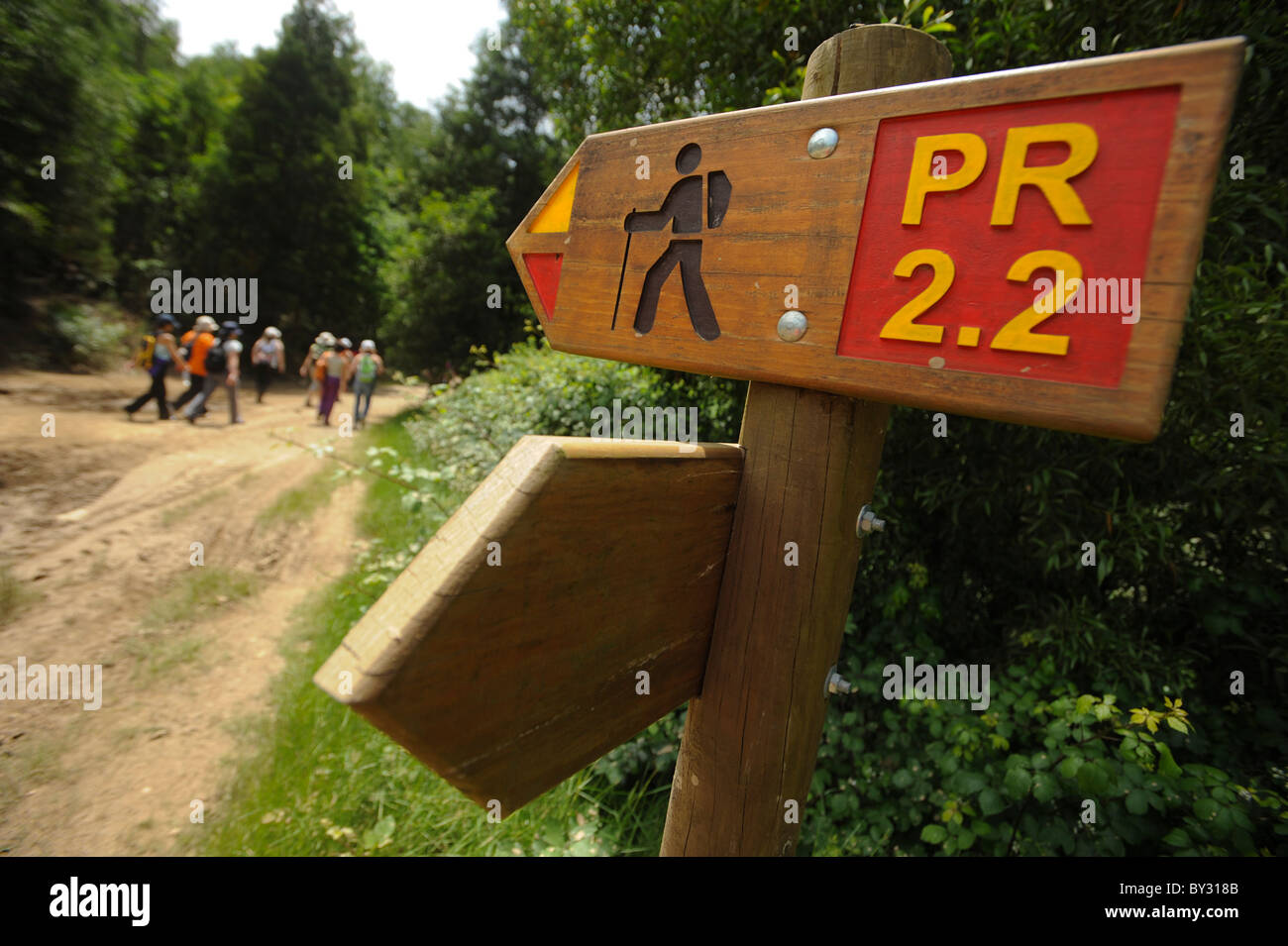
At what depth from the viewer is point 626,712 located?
0.87 meters

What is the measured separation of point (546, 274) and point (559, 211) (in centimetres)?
13

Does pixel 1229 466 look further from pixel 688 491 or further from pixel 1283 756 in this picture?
pixel 688 491

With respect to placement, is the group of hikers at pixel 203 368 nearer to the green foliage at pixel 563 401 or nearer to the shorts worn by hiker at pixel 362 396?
the shorts worn by hiker at pixel 362 396

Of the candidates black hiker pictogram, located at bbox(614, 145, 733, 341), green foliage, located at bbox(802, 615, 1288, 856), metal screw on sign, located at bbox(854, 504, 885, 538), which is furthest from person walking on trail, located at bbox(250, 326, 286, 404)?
metal screw on sign, located at bbox(854, 504, 885, 538)

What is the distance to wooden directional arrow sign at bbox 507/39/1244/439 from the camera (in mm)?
646

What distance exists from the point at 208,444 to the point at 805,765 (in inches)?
360

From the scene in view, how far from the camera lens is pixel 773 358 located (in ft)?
2.94

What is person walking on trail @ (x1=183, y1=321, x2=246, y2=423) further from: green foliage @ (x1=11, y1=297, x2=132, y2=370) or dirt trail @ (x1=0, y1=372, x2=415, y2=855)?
green foliage @ (x1=11, y1=297, x2=132, y2=370)

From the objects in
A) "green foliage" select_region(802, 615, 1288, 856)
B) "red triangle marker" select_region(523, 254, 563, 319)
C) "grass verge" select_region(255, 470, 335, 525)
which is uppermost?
"red triangle marker" select_region(523, 254, 563, 319)

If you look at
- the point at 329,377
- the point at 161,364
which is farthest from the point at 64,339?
the point at 329,377

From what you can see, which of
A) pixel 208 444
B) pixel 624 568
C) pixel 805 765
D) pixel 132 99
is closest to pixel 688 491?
pixel 624 568

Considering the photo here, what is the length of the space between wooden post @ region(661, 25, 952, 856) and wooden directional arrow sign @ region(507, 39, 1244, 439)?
0.51 ft
